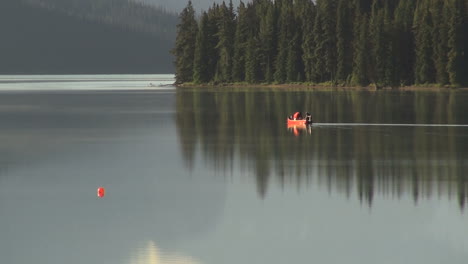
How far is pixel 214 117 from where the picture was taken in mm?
61406

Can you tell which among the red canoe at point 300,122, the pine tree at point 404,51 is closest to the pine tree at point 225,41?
the pine tree at point 404,51

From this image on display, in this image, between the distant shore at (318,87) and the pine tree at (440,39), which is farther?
the distant shore at (318,87)

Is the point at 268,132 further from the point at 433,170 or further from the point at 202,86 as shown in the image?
the point at 202,86

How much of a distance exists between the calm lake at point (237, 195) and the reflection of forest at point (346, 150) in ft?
0.20

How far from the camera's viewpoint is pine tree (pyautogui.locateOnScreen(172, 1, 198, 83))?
159m

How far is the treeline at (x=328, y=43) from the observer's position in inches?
4562

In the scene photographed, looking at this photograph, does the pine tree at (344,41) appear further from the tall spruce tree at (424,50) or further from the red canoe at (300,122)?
the red canoe at (300,122)

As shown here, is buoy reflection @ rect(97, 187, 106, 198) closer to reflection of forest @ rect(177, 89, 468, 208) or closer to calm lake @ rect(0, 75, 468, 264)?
calm lake @ rect(0, 75, 468, 264)

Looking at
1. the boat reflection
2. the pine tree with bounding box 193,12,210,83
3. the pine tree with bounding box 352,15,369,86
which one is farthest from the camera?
the pine tree with bounding box 193,12,210,83

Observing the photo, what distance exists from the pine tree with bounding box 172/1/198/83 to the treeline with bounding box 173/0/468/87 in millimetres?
141

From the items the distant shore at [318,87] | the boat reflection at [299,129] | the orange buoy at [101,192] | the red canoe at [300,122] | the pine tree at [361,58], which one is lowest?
the distant shore at [318,87]

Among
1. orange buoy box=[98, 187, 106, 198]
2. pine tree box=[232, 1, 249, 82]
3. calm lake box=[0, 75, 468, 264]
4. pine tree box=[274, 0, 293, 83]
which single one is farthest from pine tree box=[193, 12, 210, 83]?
orange buoy box=[98, 187, 106, 198]

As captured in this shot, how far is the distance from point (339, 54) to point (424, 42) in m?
14.0

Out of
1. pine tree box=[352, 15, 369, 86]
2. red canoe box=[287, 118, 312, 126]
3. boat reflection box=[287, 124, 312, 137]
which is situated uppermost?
pine tree box=[352, 15, 369, 86]
